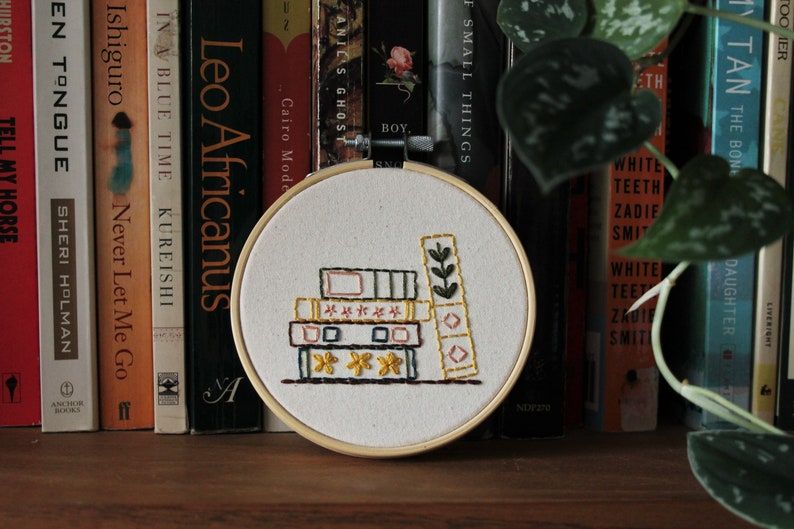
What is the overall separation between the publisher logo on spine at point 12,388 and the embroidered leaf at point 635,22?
51 cm

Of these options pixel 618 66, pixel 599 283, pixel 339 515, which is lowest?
pixel 339 515

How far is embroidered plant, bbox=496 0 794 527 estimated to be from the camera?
0.31 meters

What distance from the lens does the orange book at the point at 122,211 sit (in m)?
0.63

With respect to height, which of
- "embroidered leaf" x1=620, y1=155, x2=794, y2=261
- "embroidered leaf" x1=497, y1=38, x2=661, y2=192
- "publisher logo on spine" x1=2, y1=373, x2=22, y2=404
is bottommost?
"publisher logo on spine" x1=2, y1=373, x2=22, y2=404

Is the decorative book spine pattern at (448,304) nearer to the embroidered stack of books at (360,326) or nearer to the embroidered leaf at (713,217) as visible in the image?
the embroidered stack of books at (360,326)

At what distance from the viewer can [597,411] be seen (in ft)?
2.23

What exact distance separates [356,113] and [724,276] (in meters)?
0.33

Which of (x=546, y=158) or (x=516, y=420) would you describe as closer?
(x=546, y=158)

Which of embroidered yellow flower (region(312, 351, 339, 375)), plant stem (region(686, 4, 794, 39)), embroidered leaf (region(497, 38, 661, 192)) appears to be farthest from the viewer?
embroidered yellow flower (region(312, 351, 339, 375))

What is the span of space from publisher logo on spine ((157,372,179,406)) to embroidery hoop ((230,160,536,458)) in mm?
80

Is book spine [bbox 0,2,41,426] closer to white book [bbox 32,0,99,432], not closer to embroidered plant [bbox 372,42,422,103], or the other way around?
white book [bbox 32,0,99,432]

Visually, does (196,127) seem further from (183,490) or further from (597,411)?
(597,411)

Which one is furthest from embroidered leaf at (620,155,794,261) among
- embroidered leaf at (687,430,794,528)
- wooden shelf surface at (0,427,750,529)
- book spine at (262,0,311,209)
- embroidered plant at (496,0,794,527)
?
book spine at (262,0,311,209)

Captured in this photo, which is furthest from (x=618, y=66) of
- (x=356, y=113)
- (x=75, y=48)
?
(x=75, y=48)
